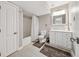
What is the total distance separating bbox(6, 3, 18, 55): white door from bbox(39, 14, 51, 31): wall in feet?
9.03

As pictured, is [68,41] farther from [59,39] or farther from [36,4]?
[36,4]

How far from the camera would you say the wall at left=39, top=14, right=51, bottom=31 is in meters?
4.95

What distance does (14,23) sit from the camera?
273 cm

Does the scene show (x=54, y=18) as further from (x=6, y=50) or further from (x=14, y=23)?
(x=6, y=50)

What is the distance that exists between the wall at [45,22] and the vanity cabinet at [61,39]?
4.84 ft

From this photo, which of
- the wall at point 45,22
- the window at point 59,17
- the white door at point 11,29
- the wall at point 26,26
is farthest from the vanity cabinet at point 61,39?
the wall at point 26,26

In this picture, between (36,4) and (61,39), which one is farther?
(61,39)

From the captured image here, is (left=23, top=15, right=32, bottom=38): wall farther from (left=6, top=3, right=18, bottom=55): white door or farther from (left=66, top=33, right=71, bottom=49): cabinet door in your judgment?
(left=66, top=33, right=71, bottom=49): cabinet door

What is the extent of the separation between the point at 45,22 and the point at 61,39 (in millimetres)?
2391

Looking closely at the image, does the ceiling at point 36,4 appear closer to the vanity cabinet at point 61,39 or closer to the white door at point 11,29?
the white door at point 11,29

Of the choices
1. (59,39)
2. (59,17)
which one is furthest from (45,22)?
(59,39)

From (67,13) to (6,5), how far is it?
118 inches

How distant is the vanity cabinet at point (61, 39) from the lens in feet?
9.57

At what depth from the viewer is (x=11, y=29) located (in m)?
2.55
